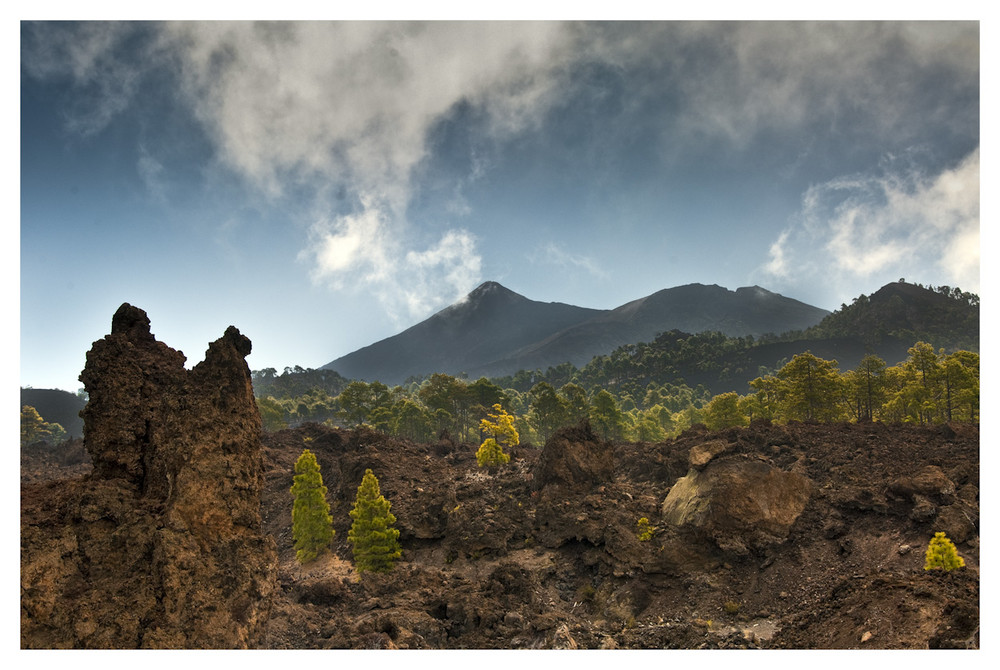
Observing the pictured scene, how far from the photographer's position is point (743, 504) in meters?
18.5

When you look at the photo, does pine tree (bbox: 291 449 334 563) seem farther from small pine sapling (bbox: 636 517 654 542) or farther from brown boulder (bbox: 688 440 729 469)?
brown boulder (bbox: 688 440 729 469)

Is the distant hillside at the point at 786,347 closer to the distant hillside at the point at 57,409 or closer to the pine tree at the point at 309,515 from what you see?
the distant hillside at the point at 57,409

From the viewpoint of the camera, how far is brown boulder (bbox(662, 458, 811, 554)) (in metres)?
18.1

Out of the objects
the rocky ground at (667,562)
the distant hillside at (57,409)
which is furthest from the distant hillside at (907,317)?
the distant hillside at (57,409)

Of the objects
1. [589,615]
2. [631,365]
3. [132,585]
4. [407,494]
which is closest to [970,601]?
[589,615]

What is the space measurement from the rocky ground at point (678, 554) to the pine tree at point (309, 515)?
0.97 meters

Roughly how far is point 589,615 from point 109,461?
48.0ft

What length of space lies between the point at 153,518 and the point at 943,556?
60.9 feet

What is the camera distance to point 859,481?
1975cm

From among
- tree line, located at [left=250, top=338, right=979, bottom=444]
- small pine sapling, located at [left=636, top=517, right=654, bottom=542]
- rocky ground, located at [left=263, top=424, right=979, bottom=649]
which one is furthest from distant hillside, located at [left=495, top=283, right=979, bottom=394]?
small pine sapling, located at [left=636, top=517, right=654, bottom=542]

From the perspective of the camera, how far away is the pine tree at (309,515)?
2369cm

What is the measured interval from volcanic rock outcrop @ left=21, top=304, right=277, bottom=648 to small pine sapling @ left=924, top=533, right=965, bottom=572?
1632 cm

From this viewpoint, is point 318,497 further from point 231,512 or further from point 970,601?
point 970,601

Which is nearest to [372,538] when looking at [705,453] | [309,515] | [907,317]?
[309,515]
